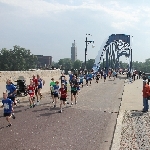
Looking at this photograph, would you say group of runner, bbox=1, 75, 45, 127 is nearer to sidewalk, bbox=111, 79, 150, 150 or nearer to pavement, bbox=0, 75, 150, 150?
pavement, bbox=0, 75, 150, 150

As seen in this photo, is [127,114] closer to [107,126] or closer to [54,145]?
[107,126]

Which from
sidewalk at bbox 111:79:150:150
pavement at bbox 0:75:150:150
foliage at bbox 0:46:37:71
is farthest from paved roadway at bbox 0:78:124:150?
foliage at bbox 0:46:37:71

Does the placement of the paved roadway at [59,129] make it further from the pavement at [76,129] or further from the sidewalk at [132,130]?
the sidewalk at [132,130]

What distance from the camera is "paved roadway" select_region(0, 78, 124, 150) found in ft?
29.8

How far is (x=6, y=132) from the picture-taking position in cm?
1035

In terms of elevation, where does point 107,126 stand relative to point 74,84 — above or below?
below

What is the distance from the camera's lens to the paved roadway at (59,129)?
9.09 metres

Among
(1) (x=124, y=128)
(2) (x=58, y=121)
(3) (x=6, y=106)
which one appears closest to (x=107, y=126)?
(1) (x=124, y=128)

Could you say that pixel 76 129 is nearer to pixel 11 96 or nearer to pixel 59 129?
pixel 59 129

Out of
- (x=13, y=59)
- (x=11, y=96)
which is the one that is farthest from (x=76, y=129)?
(x=13, y=59)

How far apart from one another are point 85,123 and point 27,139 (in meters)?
3.36

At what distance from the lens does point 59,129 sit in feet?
36.0

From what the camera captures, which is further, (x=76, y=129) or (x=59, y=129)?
(x=76, y=129)

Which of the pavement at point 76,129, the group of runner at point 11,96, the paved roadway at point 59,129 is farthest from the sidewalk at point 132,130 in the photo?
the group of runner at point 11,96
